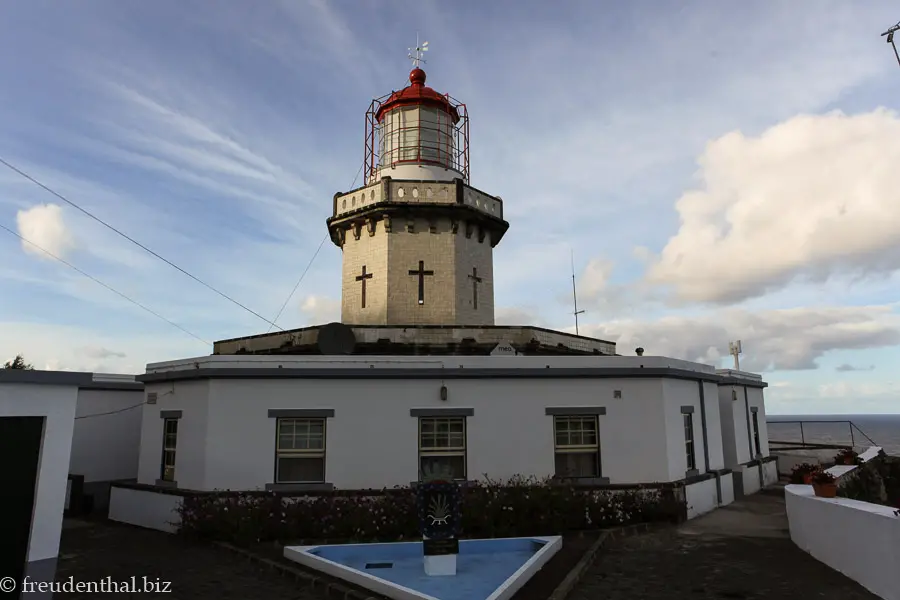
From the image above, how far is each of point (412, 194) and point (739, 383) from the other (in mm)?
12298

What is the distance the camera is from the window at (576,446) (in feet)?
44.9

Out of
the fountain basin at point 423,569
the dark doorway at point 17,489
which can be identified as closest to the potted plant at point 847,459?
the fountain basin at point 423,569

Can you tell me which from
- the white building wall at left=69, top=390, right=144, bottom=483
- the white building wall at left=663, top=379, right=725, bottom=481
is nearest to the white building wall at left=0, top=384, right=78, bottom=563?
the white building wall at left=69, top=390, right=144, bottom=483

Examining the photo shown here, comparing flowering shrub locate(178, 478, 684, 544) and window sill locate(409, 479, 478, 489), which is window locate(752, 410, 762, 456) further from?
window sill locate(409, 479, 478, 489)

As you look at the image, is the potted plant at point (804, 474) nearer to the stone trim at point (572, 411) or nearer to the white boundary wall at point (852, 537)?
the white boundary wall at point (852, 537)

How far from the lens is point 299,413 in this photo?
13258 mm

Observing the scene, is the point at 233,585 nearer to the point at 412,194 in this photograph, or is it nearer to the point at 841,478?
the point at 412,194

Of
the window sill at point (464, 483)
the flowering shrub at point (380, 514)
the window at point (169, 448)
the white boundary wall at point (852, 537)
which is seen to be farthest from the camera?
the window at point (169, 448)

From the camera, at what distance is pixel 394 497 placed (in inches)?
497

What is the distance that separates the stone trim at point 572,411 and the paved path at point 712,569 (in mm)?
2817

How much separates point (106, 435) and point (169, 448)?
18.9 ft

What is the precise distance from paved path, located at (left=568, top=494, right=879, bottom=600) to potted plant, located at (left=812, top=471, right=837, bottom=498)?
1.16 m

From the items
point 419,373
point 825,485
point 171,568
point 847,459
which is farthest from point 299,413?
point 847,459

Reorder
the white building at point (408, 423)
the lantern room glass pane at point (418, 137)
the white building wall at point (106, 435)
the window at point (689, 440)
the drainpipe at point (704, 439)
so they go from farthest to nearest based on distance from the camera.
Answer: the lantern room glass pane at point (418, 137), the white building wall at point (106, 435), the drainpipe at point (704, 439), the window at point (689, 440), the white building at point (408, 423)
